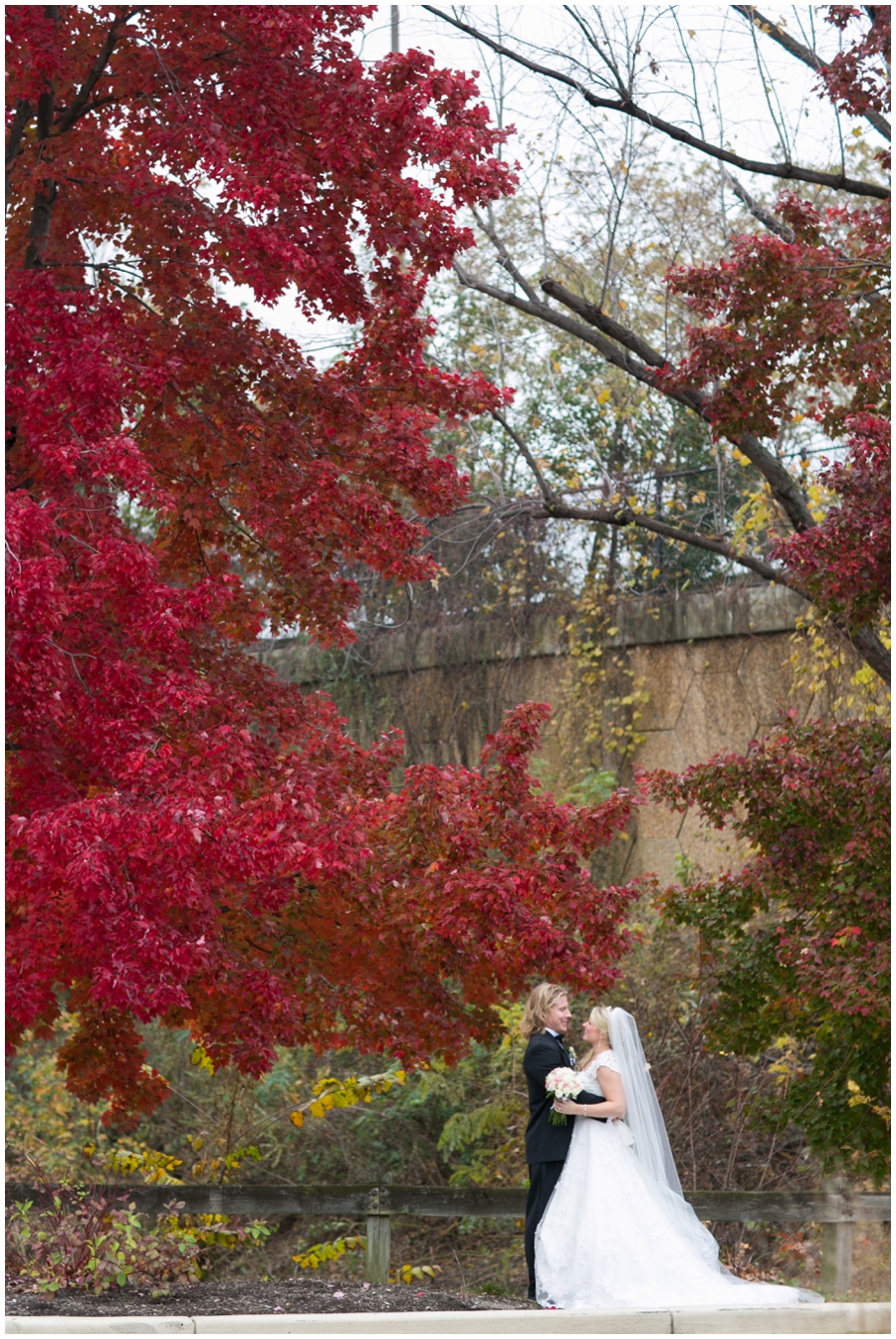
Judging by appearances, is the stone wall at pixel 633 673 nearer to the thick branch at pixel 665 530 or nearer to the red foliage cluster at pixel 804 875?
the thick branch at pixel 665 530

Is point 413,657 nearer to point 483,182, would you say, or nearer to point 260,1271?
point 260,1271

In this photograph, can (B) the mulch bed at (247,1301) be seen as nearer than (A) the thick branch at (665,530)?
Yes

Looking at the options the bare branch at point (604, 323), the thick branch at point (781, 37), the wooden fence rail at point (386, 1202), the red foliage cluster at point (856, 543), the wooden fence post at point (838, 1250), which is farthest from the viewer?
the bare branch at point (604, 323)

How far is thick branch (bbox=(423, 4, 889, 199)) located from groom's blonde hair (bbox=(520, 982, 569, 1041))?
533cm

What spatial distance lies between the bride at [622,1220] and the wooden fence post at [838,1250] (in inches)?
12.5

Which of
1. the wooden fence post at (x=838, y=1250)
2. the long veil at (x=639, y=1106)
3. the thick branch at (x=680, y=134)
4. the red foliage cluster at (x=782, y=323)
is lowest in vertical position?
the wooden fence post at (x=838, y=1250)

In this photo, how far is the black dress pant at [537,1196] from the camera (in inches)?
269

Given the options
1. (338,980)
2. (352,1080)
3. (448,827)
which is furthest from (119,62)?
(352,1080)

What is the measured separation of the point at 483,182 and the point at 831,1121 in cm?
565

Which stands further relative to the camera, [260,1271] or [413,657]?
[413,657]

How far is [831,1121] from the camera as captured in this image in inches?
306

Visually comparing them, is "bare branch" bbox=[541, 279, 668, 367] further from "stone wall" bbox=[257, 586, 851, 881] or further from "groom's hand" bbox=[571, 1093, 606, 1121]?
"groom's hand" bbox=[571, 1093, 606, 1121]

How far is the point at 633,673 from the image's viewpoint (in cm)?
1296

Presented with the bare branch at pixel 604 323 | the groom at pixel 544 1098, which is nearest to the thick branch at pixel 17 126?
the bare branch at pixel 604 323
